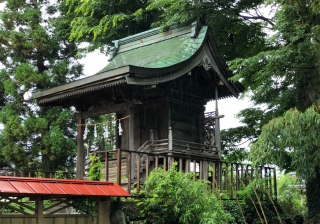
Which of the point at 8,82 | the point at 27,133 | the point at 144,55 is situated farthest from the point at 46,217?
the point at 8,82

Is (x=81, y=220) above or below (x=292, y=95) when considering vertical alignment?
below

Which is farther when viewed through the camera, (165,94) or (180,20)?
(180,20)

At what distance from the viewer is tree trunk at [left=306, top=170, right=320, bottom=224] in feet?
37.6

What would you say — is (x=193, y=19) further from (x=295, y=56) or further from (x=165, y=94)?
(x=295, y=56)

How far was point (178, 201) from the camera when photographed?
763 cm

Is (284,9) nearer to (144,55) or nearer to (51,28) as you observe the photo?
(144,55)

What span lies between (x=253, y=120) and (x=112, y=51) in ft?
22.0

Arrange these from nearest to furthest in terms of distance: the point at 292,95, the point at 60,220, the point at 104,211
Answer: the point at 60,220 → the point at 104,211 → the point at 292,95

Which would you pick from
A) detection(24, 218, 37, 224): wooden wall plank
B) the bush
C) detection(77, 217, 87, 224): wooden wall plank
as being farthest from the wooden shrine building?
detection(24, 218, 37, 224): wooden wall plank

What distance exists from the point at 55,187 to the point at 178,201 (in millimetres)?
2621

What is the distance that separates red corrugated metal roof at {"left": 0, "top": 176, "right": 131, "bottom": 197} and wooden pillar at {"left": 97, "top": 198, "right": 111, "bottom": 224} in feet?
1.24

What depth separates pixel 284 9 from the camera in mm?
11320

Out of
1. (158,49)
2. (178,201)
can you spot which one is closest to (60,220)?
(178,201)

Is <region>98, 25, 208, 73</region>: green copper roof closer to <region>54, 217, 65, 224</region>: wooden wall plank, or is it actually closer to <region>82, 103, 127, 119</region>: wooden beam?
<region>82, 103, 127, 119</region>: wooden beam
